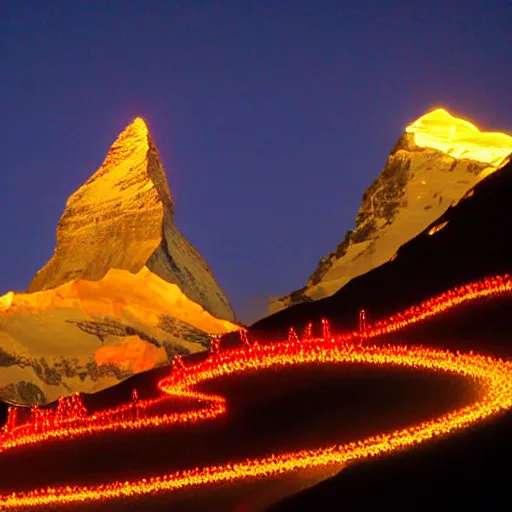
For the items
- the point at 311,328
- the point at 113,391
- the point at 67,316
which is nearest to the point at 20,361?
the point at 67,316

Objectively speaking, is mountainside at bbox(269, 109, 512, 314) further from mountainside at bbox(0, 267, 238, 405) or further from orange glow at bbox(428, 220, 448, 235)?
orange glow at bbox(428, 220, 448, 235)

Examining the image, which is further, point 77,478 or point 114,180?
point 114,180

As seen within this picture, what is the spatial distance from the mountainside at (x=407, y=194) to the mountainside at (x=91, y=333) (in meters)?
17.9

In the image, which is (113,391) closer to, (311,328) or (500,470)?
(311,328)

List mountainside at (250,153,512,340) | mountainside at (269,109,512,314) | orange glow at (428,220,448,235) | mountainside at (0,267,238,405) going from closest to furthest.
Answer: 1. mountainside at (250,153,512,340)
2. orange glow at (428,220,448,235)
3. mountainside at (269,109,512,314)
4. mountainside at (0,267,238,405)

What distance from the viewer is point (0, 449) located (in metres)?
31.2

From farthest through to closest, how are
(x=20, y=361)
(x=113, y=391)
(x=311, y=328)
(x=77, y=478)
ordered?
(x=20, y=361), (x=113, y=391), (x=311, y=328), (x=77, y=478)

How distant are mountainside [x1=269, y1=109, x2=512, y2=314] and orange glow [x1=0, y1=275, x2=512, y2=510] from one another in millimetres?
34969

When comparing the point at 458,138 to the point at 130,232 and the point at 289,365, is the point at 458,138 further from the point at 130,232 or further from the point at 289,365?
the point at 130,232

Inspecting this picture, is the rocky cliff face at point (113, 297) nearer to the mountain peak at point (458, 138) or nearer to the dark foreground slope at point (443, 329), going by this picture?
the mountain peak at point (458, 138)

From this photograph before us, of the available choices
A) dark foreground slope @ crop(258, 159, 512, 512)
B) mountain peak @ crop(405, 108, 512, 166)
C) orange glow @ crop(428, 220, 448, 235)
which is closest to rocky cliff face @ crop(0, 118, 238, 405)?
mountain peak @ crop(405, 108, 512, 166)

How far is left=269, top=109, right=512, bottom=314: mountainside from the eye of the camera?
66.1m

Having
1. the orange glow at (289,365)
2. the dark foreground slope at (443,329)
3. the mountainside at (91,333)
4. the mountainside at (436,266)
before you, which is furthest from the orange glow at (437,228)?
the mountainside at (91,333)

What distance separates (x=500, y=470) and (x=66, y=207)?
109322 mm
